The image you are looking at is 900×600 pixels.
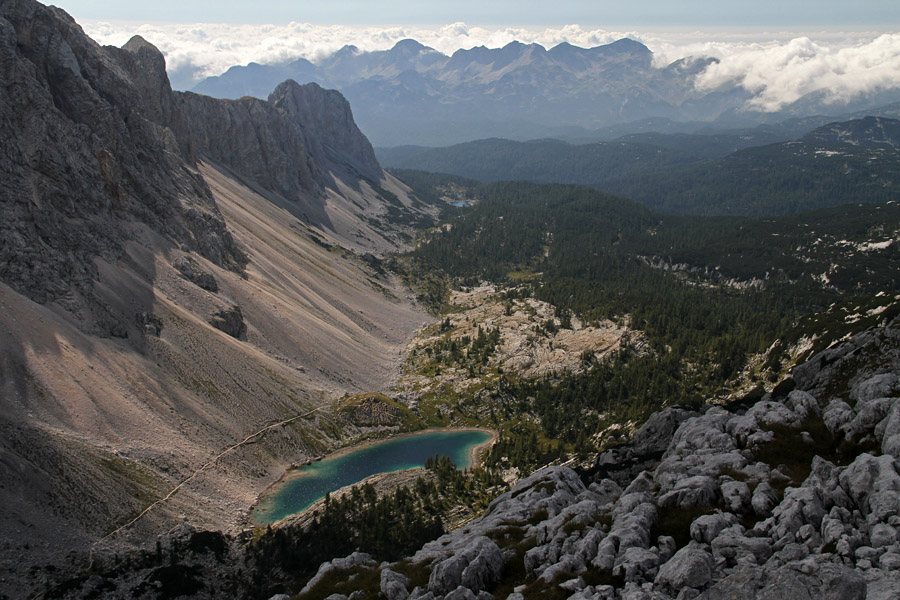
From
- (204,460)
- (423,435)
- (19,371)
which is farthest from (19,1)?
(423,435)

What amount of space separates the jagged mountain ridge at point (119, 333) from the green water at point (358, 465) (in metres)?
3.72

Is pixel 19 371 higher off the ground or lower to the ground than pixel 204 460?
higher

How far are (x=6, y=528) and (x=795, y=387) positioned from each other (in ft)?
298

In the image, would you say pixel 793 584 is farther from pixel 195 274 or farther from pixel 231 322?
pixel 195 274

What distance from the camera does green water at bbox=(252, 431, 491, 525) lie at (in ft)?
294

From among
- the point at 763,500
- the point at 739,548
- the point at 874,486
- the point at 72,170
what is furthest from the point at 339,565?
the point at 72,170

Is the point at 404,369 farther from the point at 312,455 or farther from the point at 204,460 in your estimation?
the point at 204,460

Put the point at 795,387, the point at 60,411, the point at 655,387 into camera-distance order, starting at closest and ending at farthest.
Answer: the point at 795,387 → the point at 60,411 → the point at 655,387

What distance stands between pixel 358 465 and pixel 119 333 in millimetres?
45795

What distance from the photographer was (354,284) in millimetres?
197875

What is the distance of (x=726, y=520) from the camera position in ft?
129

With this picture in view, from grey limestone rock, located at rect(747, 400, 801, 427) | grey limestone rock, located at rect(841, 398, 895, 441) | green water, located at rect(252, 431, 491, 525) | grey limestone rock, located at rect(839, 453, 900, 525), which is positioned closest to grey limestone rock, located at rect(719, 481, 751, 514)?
grey limestone rock, located at rect(839, 453, 900, 525)

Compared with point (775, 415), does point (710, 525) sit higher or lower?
lower

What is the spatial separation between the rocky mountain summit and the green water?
106ft
